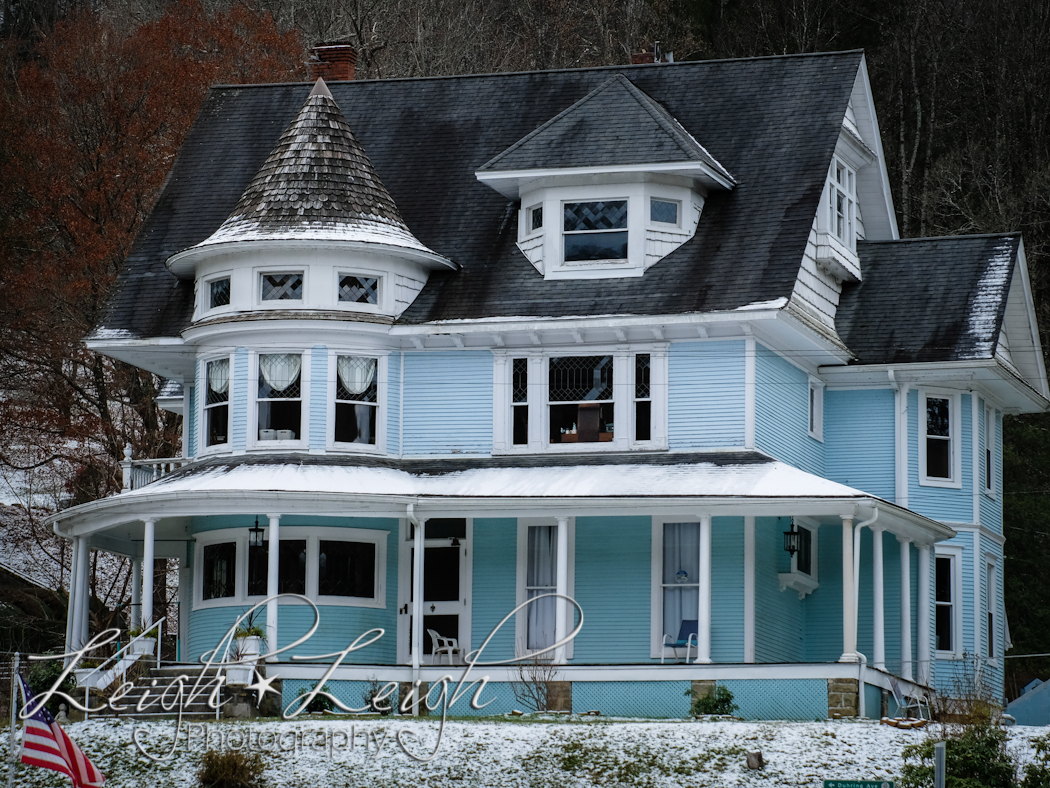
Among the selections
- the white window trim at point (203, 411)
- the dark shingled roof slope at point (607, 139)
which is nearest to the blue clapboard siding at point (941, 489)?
the dark shingled roof slope at point (607, 139)

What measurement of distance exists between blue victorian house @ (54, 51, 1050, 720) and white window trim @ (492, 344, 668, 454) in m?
0.06

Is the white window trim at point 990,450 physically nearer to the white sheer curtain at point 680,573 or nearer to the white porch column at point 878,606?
the white porch column at point 878,606

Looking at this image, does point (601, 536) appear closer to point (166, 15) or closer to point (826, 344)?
point (826, 344)

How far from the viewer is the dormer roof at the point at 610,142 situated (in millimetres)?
30516

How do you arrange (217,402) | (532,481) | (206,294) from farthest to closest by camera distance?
1. (206,294)
2. (217,402)
3. (532,481)

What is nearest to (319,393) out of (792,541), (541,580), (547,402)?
(547,402)

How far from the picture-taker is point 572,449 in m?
30.3

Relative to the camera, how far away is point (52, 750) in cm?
2247

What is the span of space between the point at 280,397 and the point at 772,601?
8.31m

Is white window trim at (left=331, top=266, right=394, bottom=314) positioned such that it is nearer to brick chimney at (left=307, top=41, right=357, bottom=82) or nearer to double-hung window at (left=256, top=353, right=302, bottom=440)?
double-hung window at (left=256, top=353, right=302, bottom=440)

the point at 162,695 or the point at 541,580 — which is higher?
the point at 541,580

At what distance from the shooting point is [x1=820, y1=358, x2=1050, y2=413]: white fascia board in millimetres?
31280

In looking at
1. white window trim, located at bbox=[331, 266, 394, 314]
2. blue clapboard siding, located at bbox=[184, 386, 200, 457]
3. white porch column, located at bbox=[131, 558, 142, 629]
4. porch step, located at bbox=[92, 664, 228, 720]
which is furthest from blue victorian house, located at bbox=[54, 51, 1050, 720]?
porch step, located at bbox=[92, 664, 228, 720]

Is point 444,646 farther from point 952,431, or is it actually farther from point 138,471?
point 952,431
